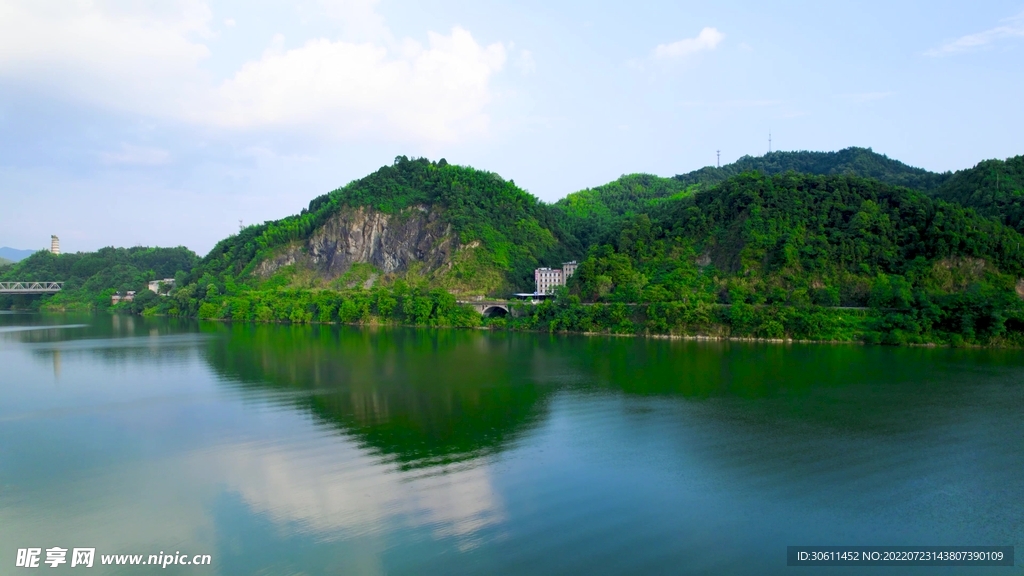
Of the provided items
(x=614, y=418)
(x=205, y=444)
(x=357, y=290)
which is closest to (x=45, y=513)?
(x=205, y=444)

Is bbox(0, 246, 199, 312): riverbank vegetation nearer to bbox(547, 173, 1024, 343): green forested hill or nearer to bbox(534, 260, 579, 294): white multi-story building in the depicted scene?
bbox(534, 260, 579, 294): white multi-story building

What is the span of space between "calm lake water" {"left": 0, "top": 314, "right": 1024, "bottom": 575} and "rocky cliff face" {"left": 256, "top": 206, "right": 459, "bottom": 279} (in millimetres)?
37532

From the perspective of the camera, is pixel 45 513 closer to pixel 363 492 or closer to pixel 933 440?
pixel 363 492

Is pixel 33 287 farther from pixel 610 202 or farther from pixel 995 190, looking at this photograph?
pixel 995 190

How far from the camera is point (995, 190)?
45781 millimetres

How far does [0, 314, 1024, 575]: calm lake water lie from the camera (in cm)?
→ 1147

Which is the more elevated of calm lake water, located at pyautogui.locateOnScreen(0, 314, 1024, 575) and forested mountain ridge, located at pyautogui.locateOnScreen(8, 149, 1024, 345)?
forested mountain ridge, located at pyautogui.locateOnScreen(8, 149, 1024, 345)

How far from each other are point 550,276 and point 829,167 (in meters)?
57.0

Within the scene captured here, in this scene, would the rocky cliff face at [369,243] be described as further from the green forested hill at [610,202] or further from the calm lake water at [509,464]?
the calm lake water at [509,464]

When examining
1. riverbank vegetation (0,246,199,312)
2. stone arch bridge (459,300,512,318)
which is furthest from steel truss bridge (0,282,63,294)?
stone arch bridge (459,300,512,318)

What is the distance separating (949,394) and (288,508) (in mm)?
21879

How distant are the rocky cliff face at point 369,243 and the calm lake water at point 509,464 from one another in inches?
1478

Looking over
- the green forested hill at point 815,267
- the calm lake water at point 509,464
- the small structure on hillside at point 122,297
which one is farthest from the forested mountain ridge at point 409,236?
the calm lake water at point 509,464

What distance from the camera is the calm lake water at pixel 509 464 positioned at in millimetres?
11469
